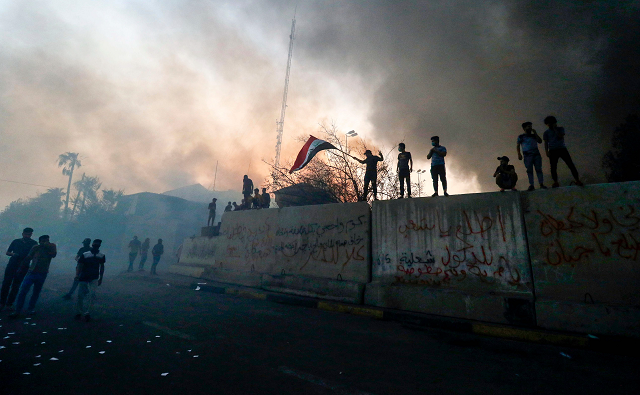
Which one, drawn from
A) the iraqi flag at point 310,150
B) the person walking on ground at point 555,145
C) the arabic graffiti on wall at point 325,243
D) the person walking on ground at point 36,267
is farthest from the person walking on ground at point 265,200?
the person walking on ground at point 555,145

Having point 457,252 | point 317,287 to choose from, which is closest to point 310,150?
point 317,287

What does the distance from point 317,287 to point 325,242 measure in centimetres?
130

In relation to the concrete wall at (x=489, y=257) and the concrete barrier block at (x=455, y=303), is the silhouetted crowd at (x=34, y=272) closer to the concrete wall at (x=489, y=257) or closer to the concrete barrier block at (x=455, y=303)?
the concrete wall at (x=489, y=257)

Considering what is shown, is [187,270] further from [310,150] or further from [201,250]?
[310,150]

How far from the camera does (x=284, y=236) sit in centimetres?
997

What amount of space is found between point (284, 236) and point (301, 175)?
233 inches

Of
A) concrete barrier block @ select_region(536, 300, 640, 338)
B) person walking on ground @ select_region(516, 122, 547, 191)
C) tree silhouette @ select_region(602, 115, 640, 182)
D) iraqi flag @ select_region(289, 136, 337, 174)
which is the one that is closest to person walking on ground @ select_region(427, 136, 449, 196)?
person walking on ground @ select_region(516, 122, 547, 191)

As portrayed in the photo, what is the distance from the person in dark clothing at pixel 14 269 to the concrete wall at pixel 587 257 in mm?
10513

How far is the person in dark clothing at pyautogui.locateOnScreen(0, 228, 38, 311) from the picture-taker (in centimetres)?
637

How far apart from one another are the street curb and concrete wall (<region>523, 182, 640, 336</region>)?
294 millimetres

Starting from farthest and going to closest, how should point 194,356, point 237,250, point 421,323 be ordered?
point 237,250, point 421,323, point 194,356

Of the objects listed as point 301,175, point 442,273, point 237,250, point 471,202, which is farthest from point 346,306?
point 301,175

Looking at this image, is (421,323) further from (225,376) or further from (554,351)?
(225,376)

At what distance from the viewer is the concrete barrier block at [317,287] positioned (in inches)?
299
